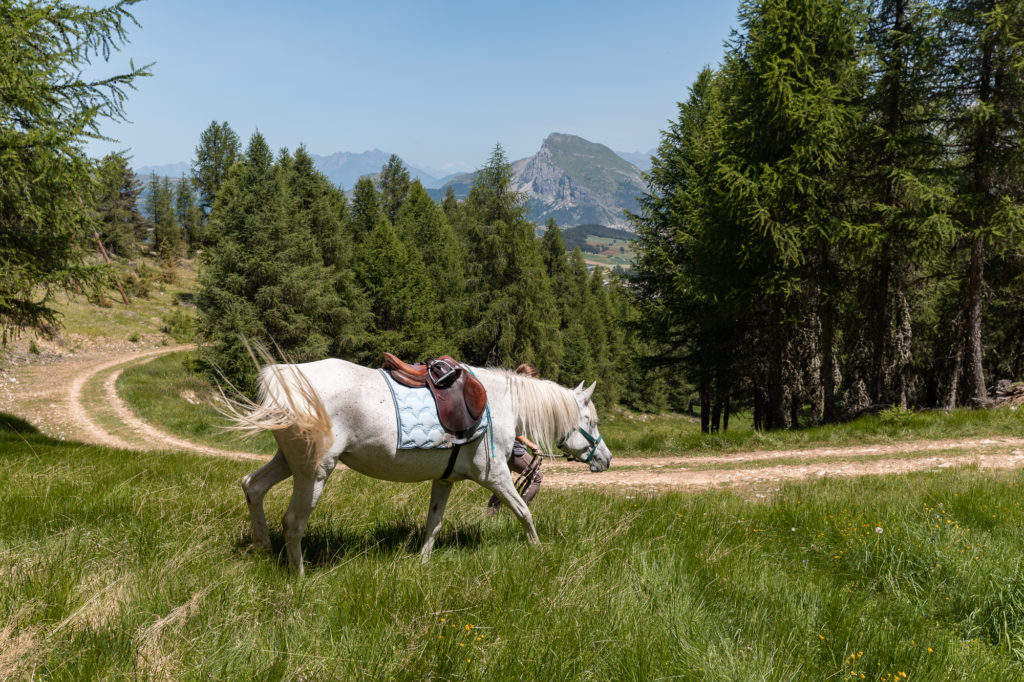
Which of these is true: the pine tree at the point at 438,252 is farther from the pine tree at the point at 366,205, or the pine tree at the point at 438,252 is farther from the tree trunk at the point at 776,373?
the tree trunk at the point at 776,373

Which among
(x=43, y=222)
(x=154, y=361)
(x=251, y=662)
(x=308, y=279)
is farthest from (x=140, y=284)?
(x=251, y=662)

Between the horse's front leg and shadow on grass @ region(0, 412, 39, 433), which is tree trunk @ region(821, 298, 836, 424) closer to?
the horse's front leg

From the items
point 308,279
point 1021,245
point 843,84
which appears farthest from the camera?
point 308,279

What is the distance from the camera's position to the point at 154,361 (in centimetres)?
3425

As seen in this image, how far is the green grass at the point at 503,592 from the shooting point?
3121 millimetres

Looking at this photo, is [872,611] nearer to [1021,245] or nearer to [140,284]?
[1021,245]

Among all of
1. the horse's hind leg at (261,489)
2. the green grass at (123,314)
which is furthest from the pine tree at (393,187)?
the horse's hind leg at (261,489)

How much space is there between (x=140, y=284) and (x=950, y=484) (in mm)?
62724

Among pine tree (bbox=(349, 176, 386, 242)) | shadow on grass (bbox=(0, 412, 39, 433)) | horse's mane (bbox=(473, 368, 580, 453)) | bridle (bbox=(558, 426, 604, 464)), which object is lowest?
shadow on grass (bbox=(0, 412, 39, 433))

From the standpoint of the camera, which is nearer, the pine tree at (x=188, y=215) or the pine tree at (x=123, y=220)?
the pine tree at (x=123, y=220)

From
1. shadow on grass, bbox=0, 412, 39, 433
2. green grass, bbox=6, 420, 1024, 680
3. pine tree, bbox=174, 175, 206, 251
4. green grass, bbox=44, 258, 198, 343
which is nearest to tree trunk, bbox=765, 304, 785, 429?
green grass, bbox=6, 420, 1024, 680

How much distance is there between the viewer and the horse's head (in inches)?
255

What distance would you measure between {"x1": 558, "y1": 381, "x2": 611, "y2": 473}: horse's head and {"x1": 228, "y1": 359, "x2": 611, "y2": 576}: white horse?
0.35 meters

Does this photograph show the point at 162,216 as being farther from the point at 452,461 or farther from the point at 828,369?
the point at 452,461
